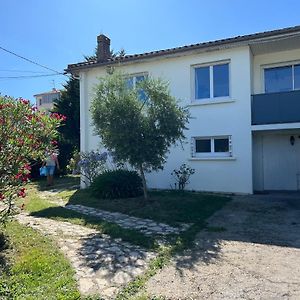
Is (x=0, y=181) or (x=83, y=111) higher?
(x=83, y=111)

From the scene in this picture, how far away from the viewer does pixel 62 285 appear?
4.49 metres

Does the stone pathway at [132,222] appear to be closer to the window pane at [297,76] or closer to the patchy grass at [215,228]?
the patchy grass at [215,228]

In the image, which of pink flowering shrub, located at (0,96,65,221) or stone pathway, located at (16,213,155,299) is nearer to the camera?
stone pathway, located at (16,213,155,299)

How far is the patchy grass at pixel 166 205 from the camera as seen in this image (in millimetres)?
8820

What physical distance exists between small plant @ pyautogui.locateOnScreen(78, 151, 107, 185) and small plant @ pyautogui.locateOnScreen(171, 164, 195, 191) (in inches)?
117

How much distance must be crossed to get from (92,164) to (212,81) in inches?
227

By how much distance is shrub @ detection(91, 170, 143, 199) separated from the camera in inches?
454

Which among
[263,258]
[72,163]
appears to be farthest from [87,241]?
[72,163]

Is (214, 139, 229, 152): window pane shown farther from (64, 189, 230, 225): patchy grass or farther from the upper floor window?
the upper floor window

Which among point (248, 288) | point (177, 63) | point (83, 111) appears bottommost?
point (248, 288)

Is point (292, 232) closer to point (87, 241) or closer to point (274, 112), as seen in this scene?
point (87, 241)

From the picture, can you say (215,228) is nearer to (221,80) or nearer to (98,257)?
(98,257)

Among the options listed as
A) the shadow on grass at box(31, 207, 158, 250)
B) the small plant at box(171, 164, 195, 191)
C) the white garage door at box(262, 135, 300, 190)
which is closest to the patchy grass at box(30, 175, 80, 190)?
the small plant at box(171, 164, 195, 191)

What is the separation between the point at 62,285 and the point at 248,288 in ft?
8.08
